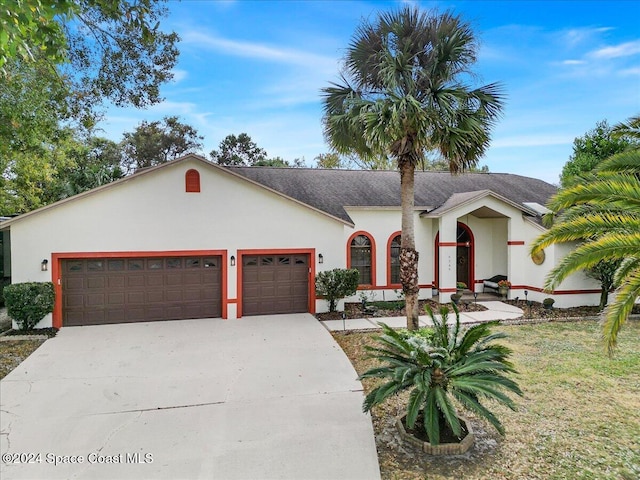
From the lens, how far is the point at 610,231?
21.5 feet

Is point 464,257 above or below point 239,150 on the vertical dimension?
below

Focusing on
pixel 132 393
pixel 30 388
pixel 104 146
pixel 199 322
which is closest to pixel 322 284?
pixel 199 322

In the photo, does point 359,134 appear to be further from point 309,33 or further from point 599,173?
point 599,173

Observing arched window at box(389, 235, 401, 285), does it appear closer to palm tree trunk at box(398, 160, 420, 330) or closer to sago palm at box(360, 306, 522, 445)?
palm tree trunk at box(398, 160, 420, 330)

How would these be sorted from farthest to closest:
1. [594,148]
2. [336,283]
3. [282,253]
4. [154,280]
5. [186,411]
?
[594,148], [282,253], [336,283], [154,280], [186,411]

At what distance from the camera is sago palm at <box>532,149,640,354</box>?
5633 millimetres

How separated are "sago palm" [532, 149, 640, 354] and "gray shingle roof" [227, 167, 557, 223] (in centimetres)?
894

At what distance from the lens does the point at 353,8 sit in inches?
430

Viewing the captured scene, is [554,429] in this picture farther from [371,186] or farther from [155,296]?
[371,186]

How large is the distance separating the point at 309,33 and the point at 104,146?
97.1 feet

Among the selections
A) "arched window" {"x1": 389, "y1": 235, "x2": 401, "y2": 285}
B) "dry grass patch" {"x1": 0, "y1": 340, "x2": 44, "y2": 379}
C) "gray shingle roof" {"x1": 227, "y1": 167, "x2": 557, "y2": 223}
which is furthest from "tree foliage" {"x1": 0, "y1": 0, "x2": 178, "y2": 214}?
"arched window" {"x1": 389, "y1": 235, "x2": 401, "y2": 285}

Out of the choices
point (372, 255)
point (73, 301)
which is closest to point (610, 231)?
point (372, 255)

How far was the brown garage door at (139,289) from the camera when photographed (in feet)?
39.1

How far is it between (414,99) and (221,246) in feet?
24.7
